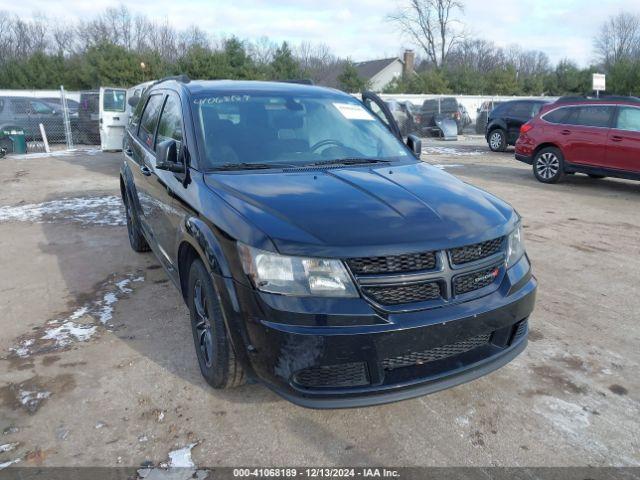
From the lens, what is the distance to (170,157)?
10.8 ft

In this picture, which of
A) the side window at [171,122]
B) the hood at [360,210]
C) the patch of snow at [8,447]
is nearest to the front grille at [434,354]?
the hood at [360,210]

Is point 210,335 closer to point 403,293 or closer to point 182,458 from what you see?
point 182,458

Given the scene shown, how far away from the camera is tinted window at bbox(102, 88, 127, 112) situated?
46.1 ft

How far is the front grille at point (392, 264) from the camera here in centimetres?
231

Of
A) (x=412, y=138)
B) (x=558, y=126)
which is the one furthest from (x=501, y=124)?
(x=412, y=138)

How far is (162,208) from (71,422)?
1625 mm

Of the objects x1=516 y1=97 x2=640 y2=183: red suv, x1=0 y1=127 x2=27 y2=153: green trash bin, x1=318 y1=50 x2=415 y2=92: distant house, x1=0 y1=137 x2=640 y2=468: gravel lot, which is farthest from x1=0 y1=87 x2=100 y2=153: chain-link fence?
x1=318 y1=50 x2=415 y2=92: distant house

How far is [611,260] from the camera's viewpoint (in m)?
5.53

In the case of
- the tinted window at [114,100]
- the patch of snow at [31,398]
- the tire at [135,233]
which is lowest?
the patch of snow at [31,398]

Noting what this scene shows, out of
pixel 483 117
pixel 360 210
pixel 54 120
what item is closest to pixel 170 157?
pixel 360 210

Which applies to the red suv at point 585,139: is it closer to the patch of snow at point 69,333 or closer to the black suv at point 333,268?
the black suv at point 333,268

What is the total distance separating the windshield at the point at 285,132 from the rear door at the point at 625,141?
692 centimetres

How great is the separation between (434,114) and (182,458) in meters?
21.9

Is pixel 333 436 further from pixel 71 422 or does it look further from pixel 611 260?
A: pixel 611 260
